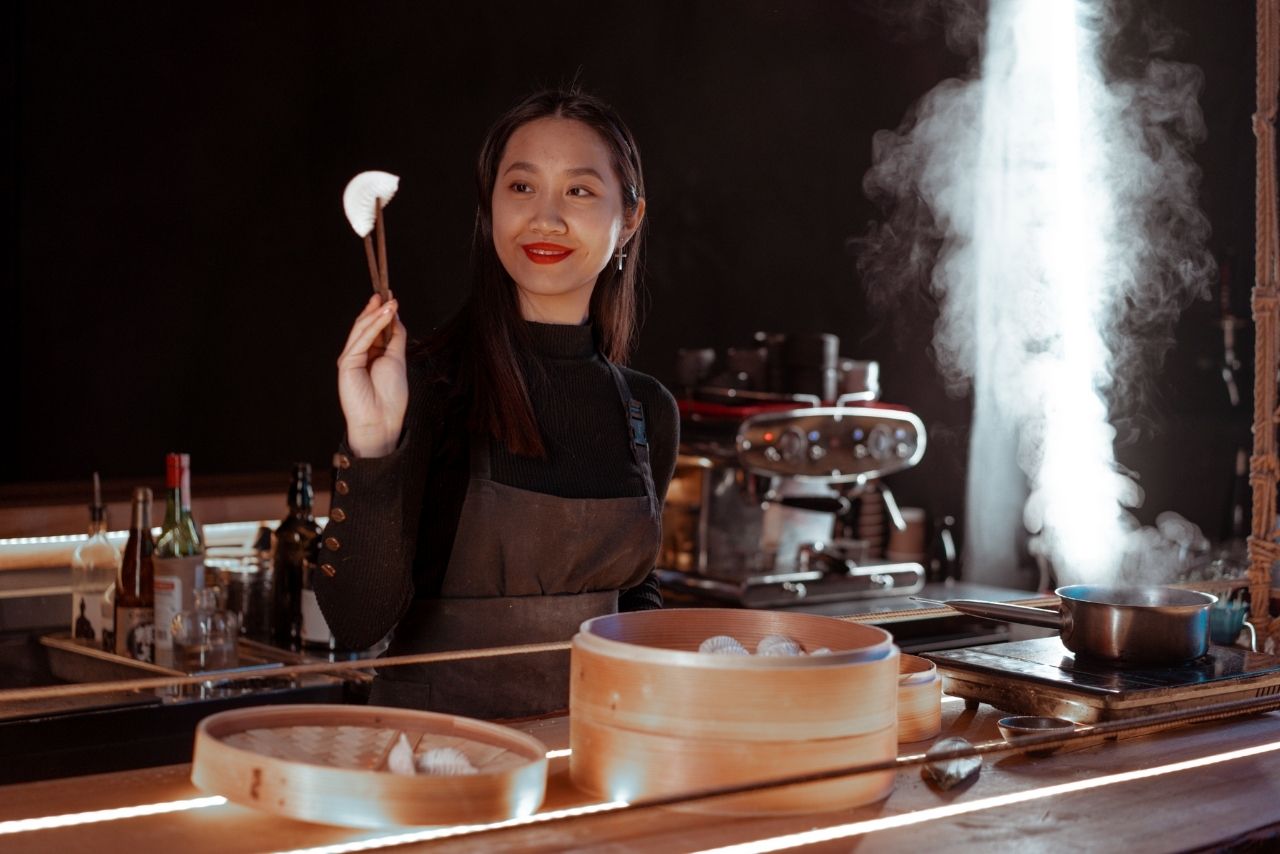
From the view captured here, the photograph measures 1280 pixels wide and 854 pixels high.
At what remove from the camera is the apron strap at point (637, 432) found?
7.49 feet

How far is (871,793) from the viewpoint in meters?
1.26

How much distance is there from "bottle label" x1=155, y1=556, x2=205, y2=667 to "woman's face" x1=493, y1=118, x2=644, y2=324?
1165 millimetres

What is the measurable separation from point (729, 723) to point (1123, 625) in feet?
2.36

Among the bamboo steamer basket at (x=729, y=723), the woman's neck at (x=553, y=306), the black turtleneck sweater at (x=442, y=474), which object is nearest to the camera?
the bamboo steamer basket at (x=729, y=723)

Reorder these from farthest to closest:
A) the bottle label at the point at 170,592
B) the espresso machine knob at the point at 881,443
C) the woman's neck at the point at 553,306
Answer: the espresso machine knob at the point at 881,443 → the bottle label at the point at 170,592 → the woman's neck at the point at 553,306

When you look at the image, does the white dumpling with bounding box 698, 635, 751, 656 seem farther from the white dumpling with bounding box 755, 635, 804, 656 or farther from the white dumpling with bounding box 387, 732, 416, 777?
the white dumpling with bounding box 387, 732, 416, 777

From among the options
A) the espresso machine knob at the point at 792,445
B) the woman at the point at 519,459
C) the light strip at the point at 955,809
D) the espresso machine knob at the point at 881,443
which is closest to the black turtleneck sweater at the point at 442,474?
the woman at the point at 519,459

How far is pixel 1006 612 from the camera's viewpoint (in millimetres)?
1709

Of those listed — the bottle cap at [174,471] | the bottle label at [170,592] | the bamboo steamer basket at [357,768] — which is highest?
the bottle cap at [174,471]

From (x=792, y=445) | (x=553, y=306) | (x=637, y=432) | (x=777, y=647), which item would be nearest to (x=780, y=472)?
(x=792, y=445)

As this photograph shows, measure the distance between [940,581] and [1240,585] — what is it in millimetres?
2597

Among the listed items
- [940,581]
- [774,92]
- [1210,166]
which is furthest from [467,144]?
[1210,166]

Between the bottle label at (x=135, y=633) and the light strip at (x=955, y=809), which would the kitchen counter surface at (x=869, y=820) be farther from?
the bottle label at (x=135, y=633)

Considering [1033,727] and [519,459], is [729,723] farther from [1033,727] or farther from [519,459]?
[519,459]
